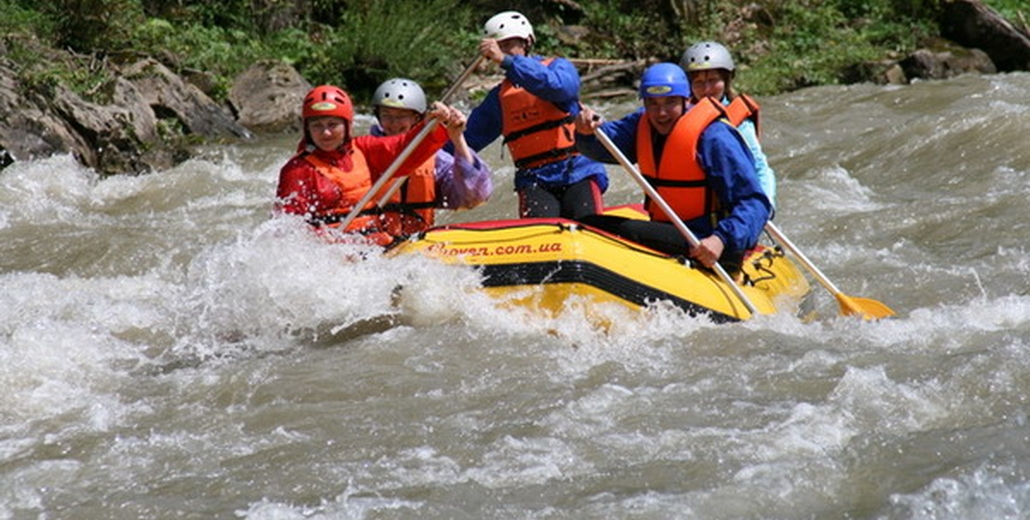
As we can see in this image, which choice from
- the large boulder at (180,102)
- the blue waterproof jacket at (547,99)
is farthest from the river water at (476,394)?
the large boulder at (180,102)

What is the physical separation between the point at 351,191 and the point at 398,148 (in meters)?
0.30

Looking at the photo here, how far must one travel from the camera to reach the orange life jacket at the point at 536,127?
23.7ft

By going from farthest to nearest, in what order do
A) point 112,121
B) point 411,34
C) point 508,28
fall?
point 411,34, point 112,121, point 508,28

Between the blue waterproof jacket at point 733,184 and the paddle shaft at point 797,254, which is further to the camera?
the paddle shaft at point 797,254

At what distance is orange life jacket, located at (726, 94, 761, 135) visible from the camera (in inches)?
280

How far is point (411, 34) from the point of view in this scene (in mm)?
15562

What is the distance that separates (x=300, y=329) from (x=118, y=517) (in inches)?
83.4

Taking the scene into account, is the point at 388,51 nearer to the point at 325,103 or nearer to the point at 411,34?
the point at 411,34

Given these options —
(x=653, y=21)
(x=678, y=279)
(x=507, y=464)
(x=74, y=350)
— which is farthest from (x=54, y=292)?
(x=653, y=21)

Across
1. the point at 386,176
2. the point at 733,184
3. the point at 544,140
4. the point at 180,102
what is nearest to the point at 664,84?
the point at 733,184

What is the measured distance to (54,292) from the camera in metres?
7.98

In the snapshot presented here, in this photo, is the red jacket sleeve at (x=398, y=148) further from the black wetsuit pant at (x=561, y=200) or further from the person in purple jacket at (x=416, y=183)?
the black wetsuit pant at (x=561, y=200)

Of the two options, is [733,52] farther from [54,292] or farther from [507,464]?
[507,464]

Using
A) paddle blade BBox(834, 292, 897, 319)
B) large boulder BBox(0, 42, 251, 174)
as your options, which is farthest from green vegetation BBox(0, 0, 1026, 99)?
paddle blade BBox(834, 292, 897, 319)
